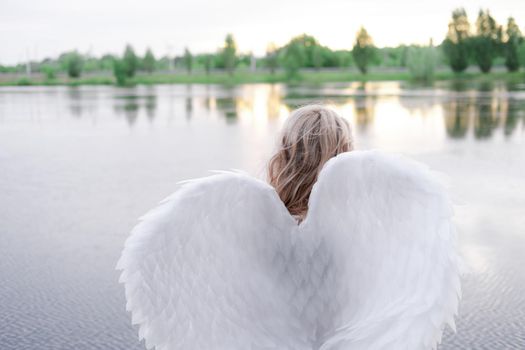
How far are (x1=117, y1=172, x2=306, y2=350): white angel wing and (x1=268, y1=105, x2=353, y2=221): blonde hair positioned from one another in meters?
0.22

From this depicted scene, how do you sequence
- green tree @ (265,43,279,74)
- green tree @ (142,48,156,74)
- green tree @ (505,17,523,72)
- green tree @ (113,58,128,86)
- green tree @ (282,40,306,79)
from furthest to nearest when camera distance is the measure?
1. green tree @ (265,43,279,74)
2. green tree @ (142,48,156,74)
3. green tree @ (282,40,306,79)
4. green tree @ (505,17,523,72)
5. green tree @ (113,58,128,86)

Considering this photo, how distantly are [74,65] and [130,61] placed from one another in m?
6.71

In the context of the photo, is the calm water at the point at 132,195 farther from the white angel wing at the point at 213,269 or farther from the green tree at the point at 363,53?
the green tree at the point at 363,53

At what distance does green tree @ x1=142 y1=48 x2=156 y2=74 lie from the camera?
2921 inches

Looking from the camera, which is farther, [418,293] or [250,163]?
[250,163]

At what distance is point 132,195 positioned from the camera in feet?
26.8

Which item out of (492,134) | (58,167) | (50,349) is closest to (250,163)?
(58,167)

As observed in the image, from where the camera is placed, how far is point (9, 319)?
14.8 ft

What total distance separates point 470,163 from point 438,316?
29.4 feet

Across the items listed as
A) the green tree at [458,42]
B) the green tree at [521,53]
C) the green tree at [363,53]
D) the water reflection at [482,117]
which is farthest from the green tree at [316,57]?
the water reflection at [482,117]

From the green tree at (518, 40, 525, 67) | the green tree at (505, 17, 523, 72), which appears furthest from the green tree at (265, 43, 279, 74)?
the green tree at (518, 40, 525, 67)

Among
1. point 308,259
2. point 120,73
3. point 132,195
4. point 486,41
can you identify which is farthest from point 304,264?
point 486,41

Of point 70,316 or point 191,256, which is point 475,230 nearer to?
point 70,316

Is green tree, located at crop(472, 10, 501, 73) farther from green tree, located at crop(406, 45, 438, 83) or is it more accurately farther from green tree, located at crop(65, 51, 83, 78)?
green tree, located at crop(65, 51, 83, 78)
